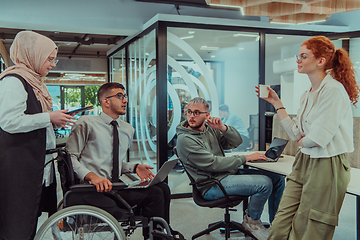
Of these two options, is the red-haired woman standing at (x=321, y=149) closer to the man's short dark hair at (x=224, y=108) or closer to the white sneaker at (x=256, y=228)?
the white sneaker at (x=256, y=228)

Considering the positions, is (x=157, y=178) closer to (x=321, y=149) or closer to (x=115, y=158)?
(x=115, y=158)

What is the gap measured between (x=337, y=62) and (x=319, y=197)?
846 millimetres

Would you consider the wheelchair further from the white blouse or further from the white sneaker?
the white blouse

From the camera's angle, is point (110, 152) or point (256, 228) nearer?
point (110, 152)

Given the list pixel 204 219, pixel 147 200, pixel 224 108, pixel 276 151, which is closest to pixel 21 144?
pixel 147 200

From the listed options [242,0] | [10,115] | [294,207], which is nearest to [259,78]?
[242,0]

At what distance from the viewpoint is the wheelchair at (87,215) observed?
188 centimetres

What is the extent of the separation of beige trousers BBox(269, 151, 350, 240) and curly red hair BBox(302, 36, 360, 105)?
443 mm

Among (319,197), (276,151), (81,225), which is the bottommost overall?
(81,225)

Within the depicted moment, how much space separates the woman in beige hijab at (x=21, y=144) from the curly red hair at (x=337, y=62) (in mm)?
1596

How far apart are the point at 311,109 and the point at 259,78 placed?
2911 mm

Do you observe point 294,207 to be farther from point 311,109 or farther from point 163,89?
point 163,89

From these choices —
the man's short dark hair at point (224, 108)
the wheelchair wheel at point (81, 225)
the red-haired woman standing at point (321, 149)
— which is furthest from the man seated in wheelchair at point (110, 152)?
the man's short dark hair at point (224, 108)

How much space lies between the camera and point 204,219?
139 inches
